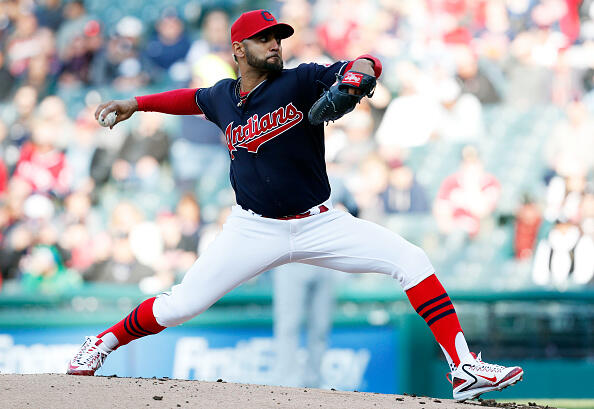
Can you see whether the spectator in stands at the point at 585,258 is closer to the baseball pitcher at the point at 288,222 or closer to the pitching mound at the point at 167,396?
the pitching mound at the point at 167,396

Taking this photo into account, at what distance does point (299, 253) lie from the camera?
387 cm

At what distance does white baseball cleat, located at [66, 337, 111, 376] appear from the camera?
13.9 feet

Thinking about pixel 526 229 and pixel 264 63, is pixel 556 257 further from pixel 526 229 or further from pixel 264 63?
pixel 264 63

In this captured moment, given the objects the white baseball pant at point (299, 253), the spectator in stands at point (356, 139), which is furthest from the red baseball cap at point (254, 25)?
the spectator in stands at point (356, 139)

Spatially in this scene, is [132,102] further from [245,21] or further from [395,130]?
[395,130]

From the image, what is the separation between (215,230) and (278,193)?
558 centimetres

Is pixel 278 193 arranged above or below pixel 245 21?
below

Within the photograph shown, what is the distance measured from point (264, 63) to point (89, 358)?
1.69 metres

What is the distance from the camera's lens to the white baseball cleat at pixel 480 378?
12.1 feet

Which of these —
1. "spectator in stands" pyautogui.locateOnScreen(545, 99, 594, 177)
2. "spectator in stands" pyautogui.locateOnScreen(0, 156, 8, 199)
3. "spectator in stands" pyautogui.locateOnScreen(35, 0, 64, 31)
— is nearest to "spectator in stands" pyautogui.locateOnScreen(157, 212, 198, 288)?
"spectator in stands" pyautogui.locateOnScreen(0, 156, 8, 199)

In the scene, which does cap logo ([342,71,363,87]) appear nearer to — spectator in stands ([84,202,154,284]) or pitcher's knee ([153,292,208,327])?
pitcher's knee ([153,292,208,327])

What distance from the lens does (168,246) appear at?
30.8 feet

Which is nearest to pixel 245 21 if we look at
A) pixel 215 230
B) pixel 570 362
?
pixel 570 362

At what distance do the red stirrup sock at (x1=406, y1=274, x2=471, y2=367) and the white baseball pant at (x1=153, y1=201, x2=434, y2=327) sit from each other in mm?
47
